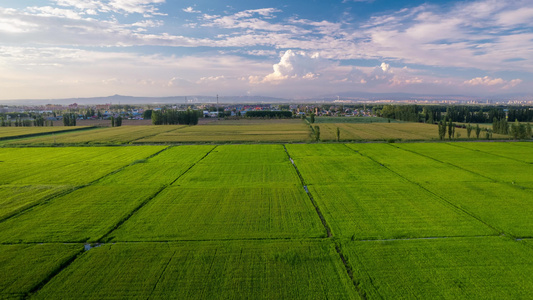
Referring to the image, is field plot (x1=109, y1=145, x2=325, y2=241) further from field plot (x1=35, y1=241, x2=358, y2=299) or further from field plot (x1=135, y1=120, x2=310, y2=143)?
A: field plot (x1=135, y1=120, x2=310, y2=143)

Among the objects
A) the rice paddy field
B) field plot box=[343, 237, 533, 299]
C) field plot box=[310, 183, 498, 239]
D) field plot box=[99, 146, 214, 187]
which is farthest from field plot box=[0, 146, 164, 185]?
field plot box=[343, 237, 533, 299]

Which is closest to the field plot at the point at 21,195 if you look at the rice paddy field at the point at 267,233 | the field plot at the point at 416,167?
the rice paddy field at the point at 267,233

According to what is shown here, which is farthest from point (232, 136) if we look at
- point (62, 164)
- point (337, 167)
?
point (337, 167)

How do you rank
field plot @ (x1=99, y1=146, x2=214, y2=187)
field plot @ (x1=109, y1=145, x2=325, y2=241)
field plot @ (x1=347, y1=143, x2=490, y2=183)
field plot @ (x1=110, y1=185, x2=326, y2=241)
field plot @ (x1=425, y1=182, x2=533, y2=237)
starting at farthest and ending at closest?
field plot @ (x1=347, y1=143, x2=490, y2=183) < field plot @ (x1=99, y1=146, x2=214, y2=187) < field plot @ (x1=425, y1=182, x2=533, y2=237) < field plot @ (x1=109, y1=145, x2=325, y2=241) < field plot @ (x1=110, y1=185, x2=326, y2=241)

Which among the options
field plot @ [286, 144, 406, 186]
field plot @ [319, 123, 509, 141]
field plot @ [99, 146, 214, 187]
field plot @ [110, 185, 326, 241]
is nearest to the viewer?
field plot @ [110, 185, 326, 241]

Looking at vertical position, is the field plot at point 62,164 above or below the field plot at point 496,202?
above

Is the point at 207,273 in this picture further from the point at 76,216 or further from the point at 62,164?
the point at 62,164

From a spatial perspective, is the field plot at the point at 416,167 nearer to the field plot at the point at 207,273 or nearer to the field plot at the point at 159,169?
the field plot at the point at 207,273
